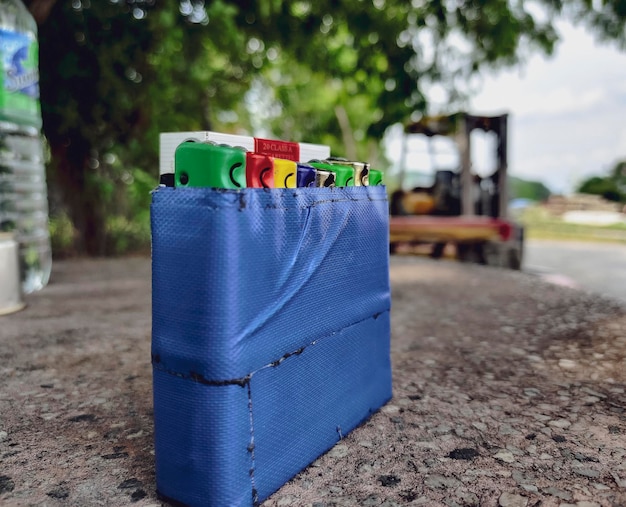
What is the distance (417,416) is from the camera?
2480mm

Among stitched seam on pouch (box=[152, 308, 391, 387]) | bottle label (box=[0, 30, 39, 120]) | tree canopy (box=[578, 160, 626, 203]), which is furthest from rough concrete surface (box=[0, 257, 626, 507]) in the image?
tree canopy (box=[578, 160, 626, 203])

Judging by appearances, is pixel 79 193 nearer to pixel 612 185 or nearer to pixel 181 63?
pixel 181 63

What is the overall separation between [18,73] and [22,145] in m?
1.55

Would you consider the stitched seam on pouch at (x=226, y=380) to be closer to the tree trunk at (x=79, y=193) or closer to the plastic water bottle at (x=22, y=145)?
the plastic water bottle at (x=22, y=145)

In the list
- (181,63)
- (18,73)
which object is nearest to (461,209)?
(181,63)

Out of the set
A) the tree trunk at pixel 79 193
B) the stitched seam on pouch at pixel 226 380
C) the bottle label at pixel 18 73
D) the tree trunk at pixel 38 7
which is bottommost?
the stitched seam on pouch at pixel 226 380

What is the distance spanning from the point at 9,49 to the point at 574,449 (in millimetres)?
4792

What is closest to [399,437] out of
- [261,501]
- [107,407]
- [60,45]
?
[261,501]

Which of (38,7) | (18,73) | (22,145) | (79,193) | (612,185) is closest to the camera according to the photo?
(18,73)

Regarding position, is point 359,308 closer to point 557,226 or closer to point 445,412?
point 445,412

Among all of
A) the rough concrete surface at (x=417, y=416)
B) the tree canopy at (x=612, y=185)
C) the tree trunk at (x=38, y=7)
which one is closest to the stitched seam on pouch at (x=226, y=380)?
the rough concrete surface at (x=417, y=416)

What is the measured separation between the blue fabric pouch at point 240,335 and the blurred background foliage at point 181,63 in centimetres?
442

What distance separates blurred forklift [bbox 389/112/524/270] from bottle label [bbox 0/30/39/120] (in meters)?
4.60

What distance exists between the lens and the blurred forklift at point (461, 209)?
774 centimetres
